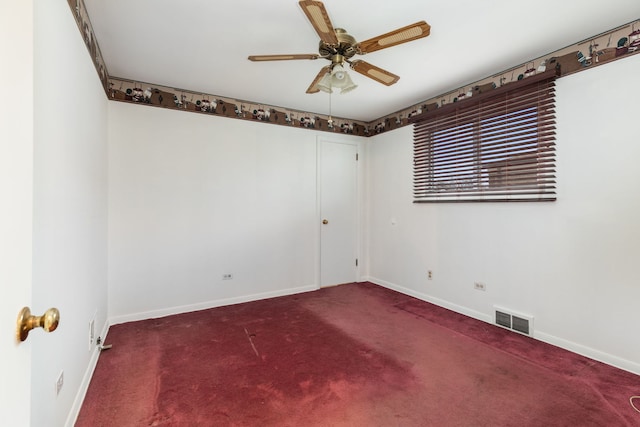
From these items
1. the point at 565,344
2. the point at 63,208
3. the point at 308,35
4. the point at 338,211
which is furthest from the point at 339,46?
the point at 565,344

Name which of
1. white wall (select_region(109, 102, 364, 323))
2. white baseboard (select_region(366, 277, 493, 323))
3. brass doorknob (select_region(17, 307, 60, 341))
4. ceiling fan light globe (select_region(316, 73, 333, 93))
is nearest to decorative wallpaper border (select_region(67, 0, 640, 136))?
white wall (select_region(109, 102, 364, 323))

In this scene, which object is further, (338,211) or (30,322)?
(338,211)

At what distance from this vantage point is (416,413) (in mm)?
1778

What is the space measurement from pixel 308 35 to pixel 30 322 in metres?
2.44

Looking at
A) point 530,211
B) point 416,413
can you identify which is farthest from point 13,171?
point 530,211

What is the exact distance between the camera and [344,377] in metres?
2.14

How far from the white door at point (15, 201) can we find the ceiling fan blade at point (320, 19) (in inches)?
47.3

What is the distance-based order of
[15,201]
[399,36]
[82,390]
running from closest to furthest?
[15,201] < [399,36] < [82,390]

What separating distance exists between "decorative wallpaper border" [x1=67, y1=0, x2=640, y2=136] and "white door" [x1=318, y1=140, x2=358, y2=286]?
41cm

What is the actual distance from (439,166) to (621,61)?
1.75 meters

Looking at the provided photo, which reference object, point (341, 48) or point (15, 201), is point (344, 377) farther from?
point (341, 48)

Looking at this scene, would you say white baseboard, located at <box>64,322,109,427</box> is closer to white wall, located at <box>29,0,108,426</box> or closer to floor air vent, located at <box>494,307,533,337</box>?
white wall, located at <box>29,0,108,426</box>

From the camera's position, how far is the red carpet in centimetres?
175

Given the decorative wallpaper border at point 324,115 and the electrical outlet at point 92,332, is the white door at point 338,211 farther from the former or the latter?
the electrical outlet at point 92,332
